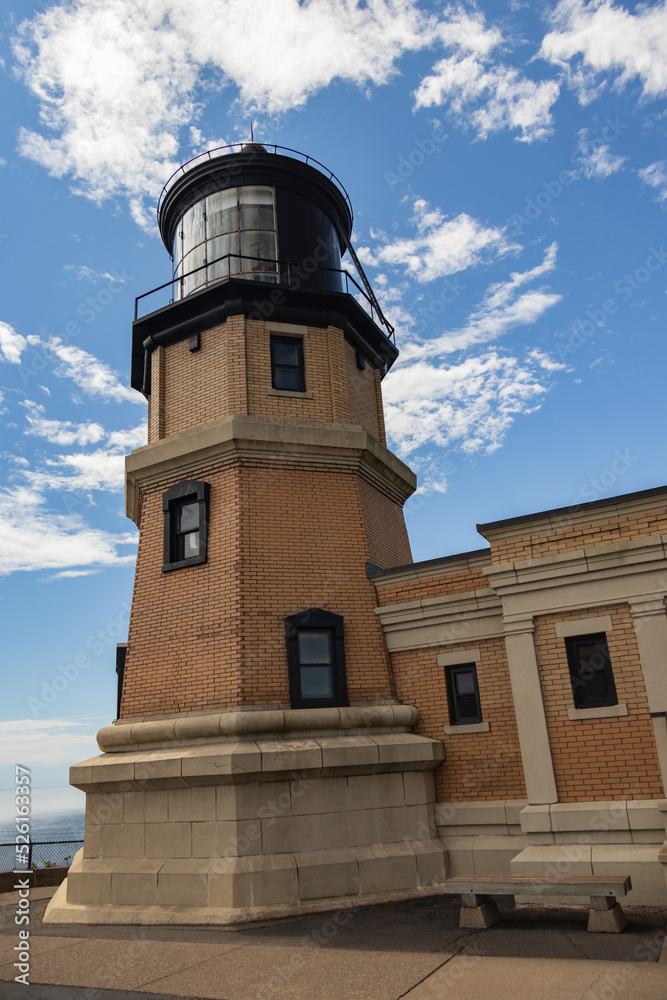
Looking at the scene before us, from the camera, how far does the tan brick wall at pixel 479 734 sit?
11375 mm

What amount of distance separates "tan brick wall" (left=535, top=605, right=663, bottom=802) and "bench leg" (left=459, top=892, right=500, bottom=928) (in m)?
2.57

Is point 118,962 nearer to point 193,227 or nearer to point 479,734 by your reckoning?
point 479,734

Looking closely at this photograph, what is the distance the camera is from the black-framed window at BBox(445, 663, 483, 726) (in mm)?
12000

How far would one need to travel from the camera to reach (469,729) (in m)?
11.8

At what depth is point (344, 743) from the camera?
36.3 feet

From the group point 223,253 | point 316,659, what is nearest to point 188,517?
point 316,659

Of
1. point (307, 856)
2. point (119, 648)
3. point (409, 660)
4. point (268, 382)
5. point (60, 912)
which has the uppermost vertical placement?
→ point (268, 382)

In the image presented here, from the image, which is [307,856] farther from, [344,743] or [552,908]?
[552,908]

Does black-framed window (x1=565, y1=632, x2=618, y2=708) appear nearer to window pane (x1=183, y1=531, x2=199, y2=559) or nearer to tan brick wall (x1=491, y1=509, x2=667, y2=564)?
tan brick wall (x1=491, y1=509, x2=667, y2=564)

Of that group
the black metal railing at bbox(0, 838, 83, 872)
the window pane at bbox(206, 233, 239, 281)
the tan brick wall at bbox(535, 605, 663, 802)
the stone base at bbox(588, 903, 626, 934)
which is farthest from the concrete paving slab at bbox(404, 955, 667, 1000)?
the window pane at bbox(206, 233, 239, 281)

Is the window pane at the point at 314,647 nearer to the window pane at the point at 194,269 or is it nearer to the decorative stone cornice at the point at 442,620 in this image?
the decorative stone cornice at the point at 442,620

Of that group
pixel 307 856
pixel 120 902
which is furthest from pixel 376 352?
pixel 120 902

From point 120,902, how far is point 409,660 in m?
6.02

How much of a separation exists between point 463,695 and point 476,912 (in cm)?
437
